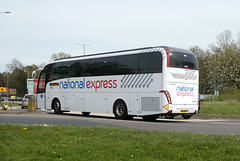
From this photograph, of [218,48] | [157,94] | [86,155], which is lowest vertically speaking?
[86,155]

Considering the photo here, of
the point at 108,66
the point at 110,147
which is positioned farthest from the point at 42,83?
the point at 110,147

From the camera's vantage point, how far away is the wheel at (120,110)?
65.0 feet

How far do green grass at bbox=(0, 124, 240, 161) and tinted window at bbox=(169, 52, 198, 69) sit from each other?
8.78 m

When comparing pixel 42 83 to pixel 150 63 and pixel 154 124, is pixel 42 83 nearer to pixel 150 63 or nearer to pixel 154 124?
pixel 150 63

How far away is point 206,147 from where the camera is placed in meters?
7.73

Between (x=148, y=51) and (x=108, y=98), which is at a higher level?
(x=148, y=51)

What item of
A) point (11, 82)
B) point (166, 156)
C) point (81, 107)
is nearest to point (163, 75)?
point (81, 107)

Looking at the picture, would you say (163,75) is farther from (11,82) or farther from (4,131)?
(11,82)

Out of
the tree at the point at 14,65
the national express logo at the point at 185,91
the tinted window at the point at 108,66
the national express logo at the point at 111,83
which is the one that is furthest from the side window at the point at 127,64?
the tree at the point at 14,65

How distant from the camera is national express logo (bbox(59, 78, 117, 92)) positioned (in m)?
20.8

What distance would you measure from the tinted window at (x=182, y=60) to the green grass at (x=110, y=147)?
8781 millimetres

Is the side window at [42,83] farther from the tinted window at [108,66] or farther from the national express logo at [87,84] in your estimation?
the national express logo at [87,84]

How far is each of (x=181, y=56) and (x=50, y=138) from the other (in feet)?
35.3

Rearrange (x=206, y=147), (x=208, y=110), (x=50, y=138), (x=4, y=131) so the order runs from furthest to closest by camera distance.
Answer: (x=208, y=110) < (x=4, y=131) < (x=50, y=138) < (x=206, y=147)
